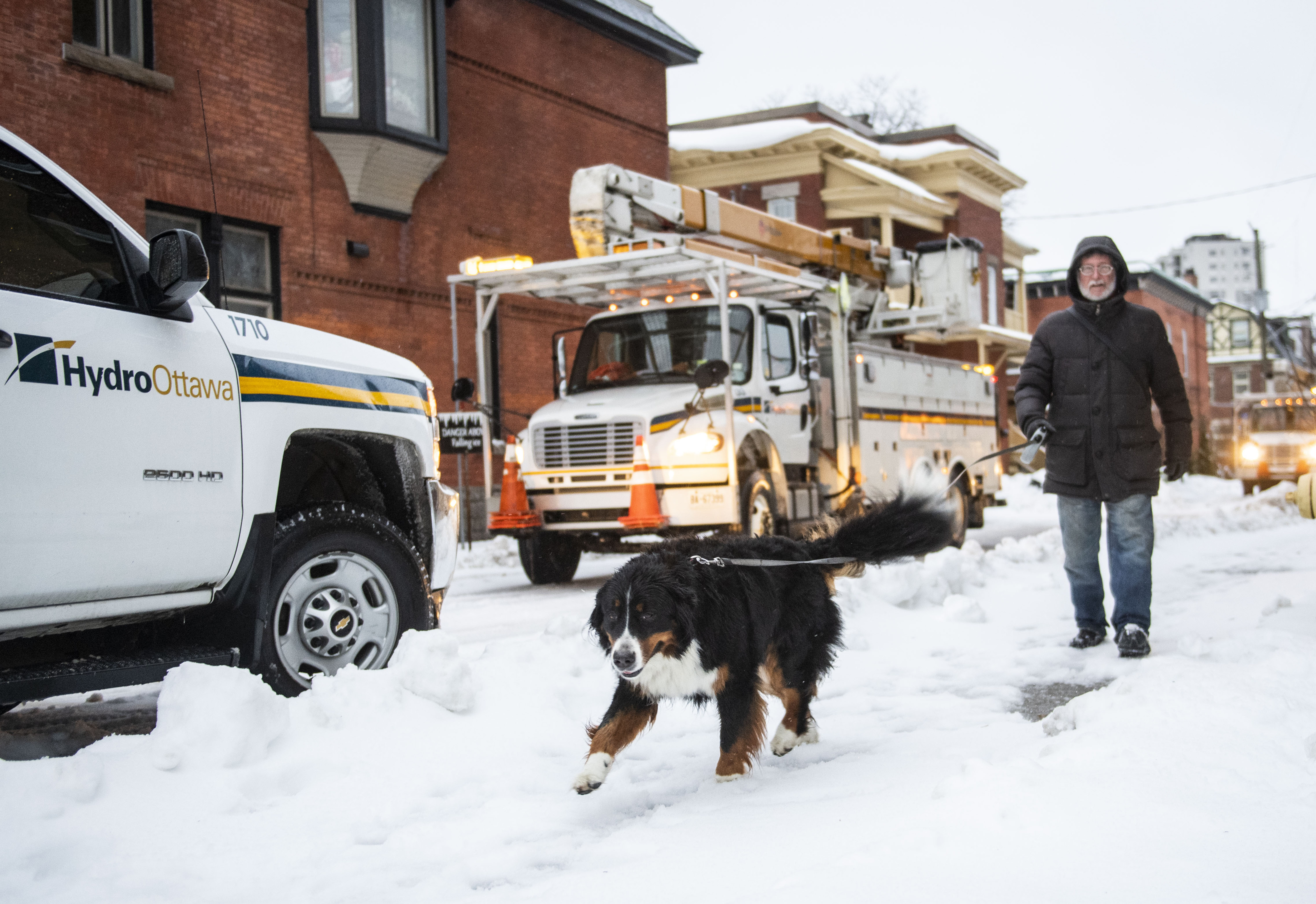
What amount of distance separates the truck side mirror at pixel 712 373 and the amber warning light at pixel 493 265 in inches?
81.8

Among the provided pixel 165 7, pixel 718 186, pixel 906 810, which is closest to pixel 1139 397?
pixel 906 810

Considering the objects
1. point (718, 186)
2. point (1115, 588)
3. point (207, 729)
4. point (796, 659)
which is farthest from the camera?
point (718, 186)

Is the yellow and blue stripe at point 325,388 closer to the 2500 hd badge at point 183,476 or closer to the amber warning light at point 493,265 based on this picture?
the 2500 hd badge at point 183,476

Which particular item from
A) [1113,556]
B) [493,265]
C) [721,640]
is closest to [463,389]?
[493,265]

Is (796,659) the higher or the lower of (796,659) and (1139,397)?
the lower

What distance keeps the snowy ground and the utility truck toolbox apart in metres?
4.72

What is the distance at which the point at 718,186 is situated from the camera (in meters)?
31.9

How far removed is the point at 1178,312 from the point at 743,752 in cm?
6074

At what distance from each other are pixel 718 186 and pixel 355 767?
1160 inches

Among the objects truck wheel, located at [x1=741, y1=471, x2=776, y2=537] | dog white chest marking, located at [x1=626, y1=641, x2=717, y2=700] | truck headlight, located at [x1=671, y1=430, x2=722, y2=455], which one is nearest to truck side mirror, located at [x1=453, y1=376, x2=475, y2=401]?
truck headlight, located at [x1=671, y1=430, x2=722, y2=455]

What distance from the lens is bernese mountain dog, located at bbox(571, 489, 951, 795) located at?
3.83 metres

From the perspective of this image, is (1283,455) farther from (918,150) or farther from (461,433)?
(461,433)

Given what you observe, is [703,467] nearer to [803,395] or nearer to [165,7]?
[803,395]

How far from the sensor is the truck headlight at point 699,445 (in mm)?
10078
